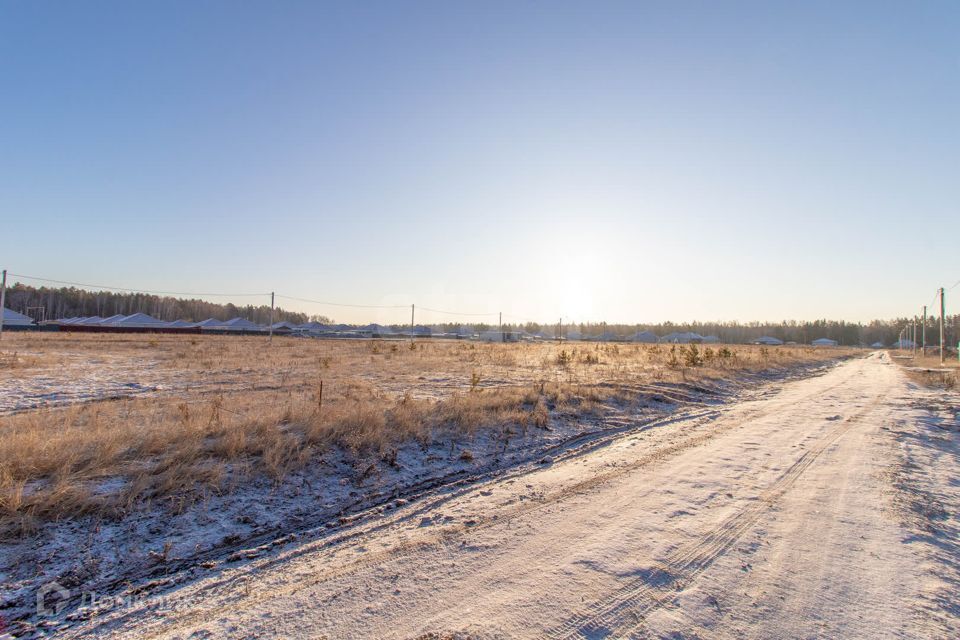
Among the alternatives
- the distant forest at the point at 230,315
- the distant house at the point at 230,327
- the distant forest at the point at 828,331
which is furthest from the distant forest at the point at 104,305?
the distant forest at the point at 828,331

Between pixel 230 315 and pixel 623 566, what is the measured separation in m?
188

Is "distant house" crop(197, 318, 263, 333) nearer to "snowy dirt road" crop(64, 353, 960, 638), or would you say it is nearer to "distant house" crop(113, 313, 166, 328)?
"distant house" crop(113, 313, 166, 328)

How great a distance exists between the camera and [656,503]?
4.95 metres

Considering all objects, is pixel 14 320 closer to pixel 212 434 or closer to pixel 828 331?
pixel 212 434

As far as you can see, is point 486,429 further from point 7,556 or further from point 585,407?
point 7,556

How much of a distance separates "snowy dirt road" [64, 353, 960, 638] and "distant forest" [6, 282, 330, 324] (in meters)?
149

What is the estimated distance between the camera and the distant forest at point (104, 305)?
12406 cm

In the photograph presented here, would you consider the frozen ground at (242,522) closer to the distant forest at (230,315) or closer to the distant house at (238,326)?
the distant house at (238,326)

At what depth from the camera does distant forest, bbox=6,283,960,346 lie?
125m

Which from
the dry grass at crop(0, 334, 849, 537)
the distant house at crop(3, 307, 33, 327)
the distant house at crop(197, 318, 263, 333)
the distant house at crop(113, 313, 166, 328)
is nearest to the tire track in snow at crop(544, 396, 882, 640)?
the dry grass at crop(0, 334, 849, 537)

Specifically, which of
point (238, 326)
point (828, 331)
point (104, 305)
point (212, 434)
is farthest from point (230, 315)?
point (828, 331)

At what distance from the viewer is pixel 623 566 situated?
3545 mm

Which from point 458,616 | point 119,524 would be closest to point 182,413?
point 119,524

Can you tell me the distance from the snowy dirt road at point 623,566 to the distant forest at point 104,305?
149303 millimetres
